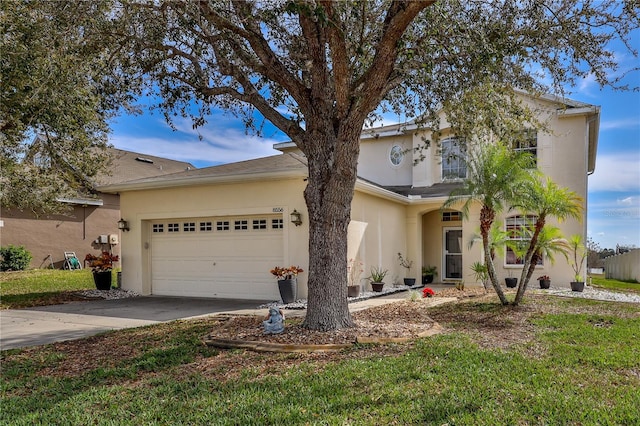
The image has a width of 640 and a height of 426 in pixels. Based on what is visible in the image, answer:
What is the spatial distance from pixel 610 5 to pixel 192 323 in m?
9.19

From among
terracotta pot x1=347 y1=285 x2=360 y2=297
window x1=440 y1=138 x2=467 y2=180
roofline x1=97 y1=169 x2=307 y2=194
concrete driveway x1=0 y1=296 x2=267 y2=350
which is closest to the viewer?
concrete driveway x1=0 y1=296 x2=267 y2=350

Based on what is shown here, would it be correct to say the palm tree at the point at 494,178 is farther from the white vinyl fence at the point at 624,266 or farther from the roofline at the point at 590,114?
the white vinyl fence at the point at 624,266

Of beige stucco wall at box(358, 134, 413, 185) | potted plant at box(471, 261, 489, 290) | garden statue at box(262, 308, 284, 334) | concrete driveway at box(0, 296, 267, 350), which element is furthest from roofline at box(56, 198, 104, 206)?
potted plant at box(471, 261, 489, 290)

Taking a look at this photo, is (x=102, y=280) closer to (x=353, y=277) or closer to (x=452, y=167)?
(x=353, y=277)

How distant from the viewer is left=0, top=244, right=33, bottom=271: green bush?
18875 millimetres

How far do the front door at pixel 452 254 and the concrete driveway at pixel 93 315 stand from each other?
8198 mm

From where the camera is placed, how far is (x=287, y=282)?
11062 millimetres

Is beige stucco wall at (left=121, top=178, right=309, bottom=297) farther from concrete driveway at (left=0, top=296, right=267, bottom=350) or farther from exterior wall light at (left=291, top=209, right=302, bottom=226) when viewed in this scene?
concrete driveway at (left=0, top=296, right=267, bottom=350)

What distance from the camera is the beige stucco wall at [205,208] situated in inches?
456

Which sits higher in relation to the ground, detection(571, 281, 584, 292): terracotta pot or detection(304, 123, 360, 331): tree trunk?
detection(304, 123, 360, 331): tree trunk

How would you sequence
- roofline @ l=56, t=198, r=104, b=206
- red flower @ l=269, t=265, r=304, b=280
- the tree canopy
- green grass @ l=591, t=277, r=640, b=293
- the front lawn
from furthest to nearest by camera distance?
1. roofline @ l=56, t=198, r=104, b=206
2. green grass @ l=591, t=277, r=640, b=293
3. red flower @ l=269, t=265, r=304, b=280
4. the tree canopy
5. the front lawn

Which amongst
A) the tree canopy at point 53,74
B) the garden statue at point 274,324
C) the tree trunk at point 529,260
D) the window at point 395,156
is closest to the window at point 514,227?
the window at point 395,156

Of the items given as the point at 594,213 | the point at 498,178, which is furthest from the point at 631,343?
the point at 594,213

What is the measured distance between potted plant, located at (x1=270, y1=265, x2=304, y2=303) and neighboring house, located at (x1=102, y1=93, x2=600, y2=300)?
39cm
